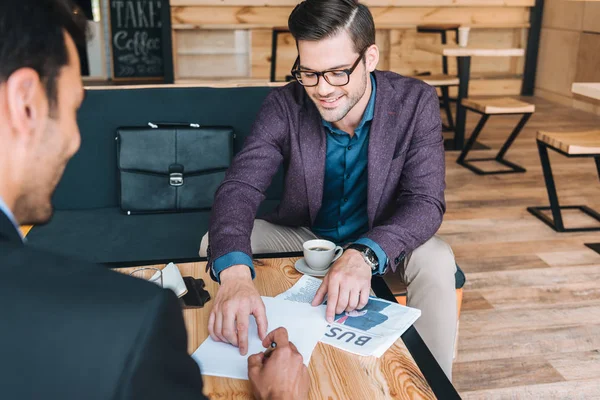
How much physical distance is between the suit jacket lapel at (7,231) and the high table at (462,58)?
162 inches

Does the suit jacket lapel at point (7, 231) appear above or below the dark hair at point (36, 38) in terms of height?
below

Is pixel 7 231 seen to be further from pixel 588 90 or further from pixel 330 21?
pixel 588 90

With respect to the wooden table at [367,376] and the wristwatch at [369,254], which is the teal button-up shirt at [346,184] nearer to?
the wristwatch at [369,254]

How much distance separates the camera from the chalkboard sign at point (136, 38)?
20.3 ft

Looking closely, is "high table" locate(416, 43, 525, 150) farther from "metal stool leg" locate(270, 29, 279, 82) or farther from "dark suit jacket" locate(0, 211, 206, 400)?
"dark suit jacket" locate(0, 211, 206, 400)

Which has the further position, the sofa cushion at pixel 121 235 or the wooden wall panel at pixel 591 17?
the wooden wall panel at pixel 591 17

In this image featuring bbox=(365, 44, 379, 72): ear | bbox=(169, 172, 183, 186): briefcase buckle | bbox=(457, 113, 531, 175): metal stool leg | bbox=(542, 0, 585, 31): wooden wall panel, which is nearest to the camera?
bbox=(365, 44, 379, 72): ear

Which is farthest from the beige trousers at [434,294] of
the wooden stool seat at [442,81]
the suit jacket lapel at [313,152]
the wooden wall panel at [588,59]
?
the wooden wall panel at [588,59]

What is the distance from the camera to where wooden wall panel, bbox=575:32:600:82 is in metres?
5.56

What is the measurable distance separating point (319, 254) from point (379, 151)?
1.40 ft

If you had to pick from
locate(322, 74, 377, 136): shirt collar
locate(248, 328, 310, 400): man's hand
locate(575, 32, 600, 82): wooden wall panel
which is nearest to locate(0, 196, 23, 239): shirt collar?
locate(248, 328, 310, 400): man's hand

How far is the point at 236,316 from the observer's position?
1.14m

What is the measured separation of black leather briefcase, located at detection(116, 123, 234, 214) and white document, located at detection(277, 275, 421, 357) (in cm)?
106

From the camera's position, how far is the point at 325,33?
1586 mm
